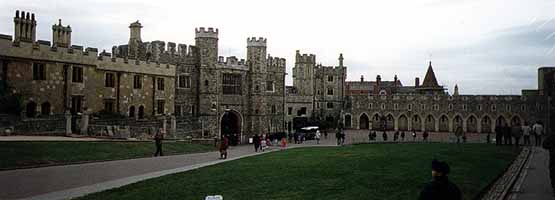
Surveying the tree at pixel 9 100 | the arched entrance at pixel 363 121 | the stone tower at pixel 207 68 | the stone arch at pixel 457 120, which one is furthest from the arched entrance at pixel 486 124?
the tree at pixel 9 100

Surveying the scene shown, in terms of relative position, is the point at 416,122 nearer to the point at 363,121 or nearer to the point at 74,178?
the point at 363,121

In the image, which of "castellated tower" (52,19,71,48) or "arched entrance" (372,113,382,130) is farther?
"arched entrance" (372,113,382,130)

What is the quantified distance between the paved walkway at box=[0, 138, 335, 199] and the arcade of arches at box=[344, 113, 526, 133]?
182ft

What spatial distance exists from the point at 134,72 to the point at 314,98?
49.7 metres

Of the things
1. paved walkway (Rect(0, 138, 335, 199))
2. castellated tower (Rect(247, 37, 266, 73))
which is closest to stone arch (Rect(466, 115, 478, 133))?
castellated tower (Rect(247, 37, 266, 73))

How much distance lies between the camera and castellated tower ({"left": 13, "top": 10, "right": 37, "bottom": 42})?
92.2 ft

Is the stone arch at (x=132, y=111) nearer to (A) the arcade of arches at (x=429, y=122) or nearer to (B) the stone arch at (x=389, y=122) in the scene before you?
(A) the arcade of arches at (x=429, y=122)

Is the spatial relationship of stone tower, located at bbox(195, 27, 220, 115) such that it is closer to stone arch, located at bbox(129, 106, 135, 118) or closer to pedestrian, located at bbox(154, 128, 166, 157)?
stone arch, located at bbox(129, 106, 135, 118)

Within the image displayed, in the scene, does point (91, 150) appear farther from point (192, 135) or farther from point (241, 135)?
point (241, 135)

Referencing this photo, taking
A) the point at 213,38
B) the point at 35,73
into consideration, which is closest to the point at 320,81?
the point at 213,38

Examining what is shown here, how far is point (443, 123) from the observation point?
7131 cm

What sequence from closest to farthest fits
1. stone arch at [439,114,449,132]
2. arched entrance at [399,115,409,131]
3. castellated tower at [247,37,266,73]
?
castellated tower at [247,37,266,73] < stone arch at [439,114,449,132] < arched entrance at [399,115,409,131]

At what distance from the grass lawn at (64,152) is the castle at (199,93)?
16.3 ft

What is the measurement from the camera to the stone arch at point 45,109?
2791cm
